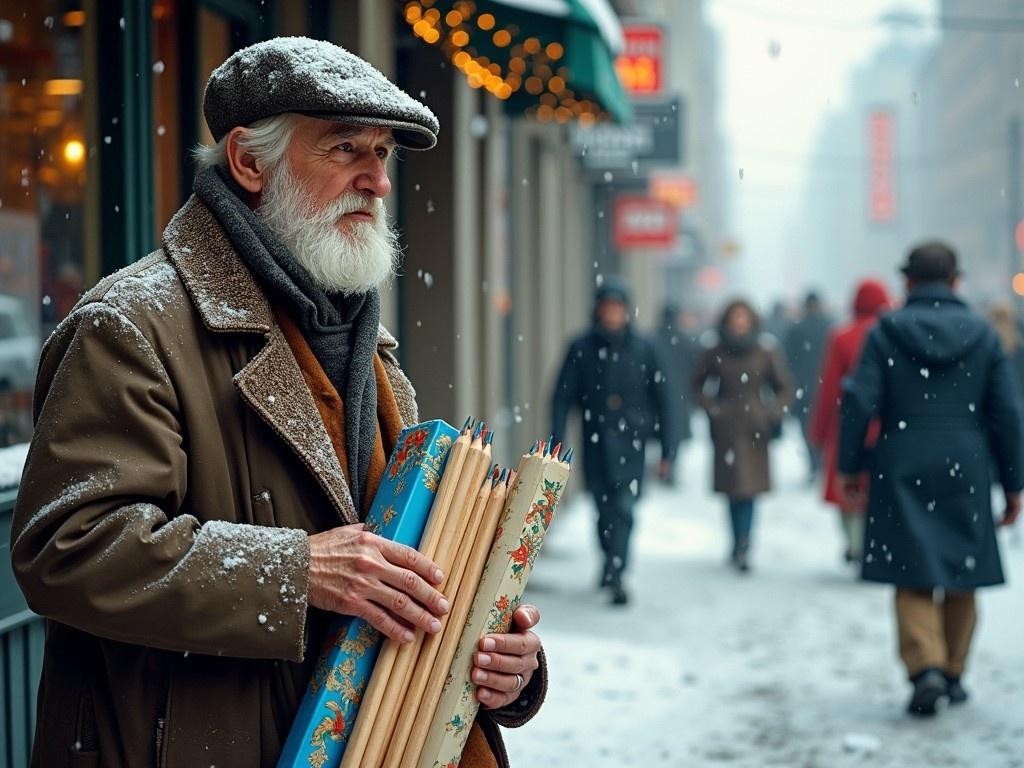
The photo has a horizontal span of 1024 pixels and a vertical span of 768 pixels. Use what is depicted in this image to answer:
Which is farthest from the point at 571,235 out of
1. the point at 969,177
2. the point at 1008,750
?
→ the point at 969,177

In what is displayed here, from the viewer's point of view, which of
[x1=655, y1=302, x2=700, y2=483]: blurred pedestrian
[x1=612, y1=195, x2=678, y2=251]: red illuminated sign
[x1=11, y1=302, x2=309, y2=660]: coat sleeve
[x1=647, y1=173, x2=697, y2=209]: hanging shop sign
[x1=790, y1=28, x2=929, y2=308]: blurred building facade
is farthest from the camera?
[x1=790, y1=28, x2=929, y2=308]: blurred building facade

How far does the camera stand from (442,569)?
219 cm

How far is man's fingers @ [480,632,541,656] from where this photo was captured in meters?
2.24

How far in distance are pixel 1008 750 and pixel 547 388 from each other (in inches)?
319

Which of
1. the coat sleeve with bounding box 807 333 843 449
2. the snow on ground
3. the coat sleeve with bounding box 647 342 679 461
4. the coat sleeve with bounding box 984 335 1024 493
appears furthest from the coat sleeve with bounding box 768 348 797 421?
the coat sleeve with bounding box 984 335 1024 493

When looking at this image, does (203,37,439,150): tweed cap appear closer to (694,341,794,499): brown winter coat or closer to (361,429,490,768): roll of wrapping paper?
(361,429,490,768): roll of wrapping paper

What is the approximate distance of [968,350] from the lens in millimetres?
6414

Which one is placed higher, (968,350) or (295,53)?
(295,53)

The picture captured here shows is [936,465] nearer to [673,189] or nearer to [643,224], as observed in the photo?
[643,224]

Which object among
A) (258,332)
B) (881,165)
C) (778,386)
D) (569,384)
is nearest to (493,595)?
(258,332)

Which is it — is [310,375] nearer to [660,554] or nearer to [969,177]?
[660,554]

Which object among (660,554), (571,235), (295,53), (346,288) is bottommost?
(660,554)

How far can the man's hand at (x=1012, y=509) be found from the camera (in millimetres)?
6273

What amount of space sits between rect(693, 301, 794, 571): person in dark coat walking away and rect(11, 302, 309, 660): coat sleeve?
8594 mm
